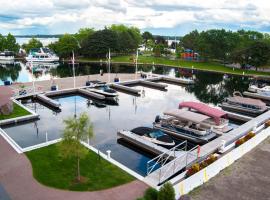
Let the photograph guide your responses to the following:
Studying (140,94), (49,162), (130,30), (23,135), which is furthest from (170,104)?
(130,30)

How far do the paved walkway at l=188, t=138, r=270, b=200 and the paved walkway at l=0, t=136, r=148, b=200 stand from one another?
3.67 metres

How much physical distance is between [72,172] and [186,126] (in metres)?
13.7

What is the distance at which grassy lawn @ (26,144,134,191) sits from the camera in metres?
17.5

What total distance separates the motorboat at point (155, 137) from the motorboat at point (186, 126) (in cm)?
258

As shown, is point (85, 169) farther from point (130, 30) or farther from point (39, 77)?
point (130, 30)

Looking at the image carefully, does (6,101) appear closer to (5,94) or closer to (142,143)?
(5,94)

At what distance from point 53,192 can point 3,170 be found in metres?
5.04

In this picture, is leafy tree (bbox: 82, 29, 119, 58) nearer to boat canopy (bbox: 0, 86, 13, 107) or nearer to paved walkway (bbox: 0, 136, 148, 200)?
boat canopy (bbox: 0, 86, 13, 107)

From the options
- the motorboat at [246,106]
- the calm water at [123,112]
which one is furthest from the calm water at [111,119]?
the motorboat at [246,106]

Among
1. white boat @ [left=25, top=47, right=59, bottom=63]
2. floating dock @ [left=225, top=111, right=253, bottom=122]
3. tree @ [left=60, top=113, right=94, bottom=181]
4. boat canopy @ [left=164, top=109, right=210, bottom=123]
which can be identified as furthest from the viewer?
white boat @ [left=25, top=47, right=59, bottom=63]

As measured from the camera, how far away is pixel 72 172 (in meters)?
19.0

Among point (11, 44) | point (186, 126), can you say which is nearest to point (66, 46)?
point (11, 44)

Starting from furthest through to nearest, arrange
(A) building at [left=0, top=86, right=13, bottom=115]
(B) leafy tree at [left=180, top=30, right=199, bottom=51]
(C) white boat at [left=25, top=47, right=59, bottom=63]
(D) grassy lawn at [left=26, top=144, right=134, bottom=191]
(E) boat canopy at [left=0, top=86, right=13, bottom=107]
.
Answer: (C) white boat at [left=25, top=47, right=59, bottom=63], (B) leafy tree at [left=180, top=30, right=199, bottom=51], (E) boat canopy at [left=0, top=86, right=13, bottom=107], (A) building at [left=0, top=86, right=13, bottom=115], (D) grassy lawn at [left=26, top=144, right=134, bottom=191]

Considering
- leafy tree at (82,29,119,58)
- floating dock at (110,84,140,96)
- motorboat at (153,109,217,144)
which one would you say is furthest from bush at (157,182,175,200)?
leafy tree at (82,29,119,58)
